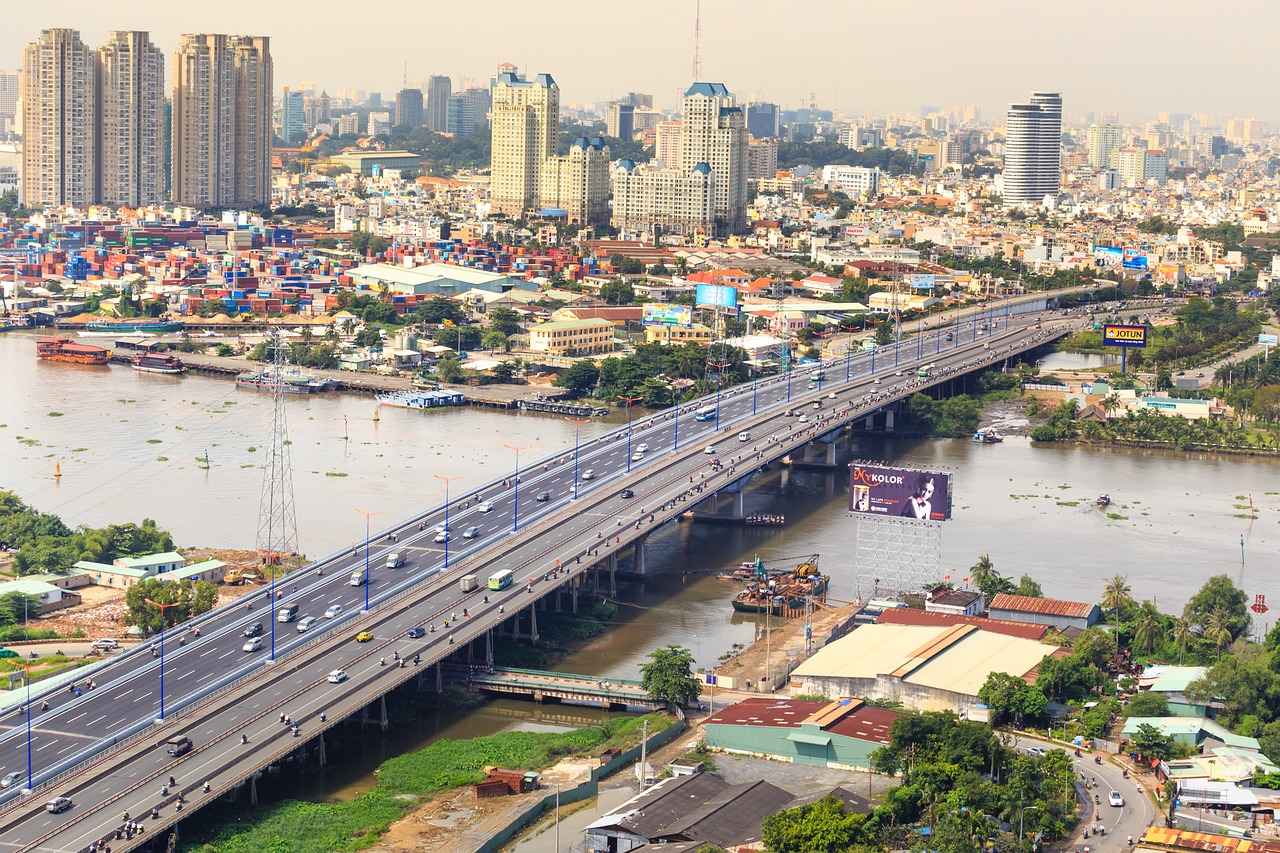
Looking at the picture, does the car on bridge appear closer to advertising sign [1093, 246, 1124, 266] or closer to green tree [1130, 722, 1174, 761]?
green tree [1130, 722, 1174, 761]

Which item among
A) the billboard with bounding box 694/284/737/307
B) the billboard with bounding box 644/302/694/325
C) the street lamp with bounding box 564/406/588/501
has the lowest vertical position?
the street lamp with bounding box 564/406/588/501

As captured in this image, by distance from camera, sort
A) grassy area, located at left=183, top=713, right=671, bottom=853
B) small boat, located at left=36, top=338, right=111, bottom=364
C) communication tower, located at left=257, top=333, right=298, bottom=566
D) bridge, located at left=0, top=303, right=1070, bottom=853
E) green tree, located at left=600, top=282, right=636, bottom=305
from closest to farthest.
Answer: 1. grassy area, located at left=183, top=713, right=671, bottom=853
2. bridge, located at left=0, top=303, right=1070, bottom=853
3. communication tower, located at left=257, top=333, right=298, bottom=566
4. small boat, located at left=36, top=338, right=111, bottom=364
5. green tree, located at left=600, top=282, right=636, bottom=305

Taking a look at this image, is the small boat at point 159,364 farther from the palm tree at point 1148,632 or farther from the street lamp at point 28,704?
the palm tree at point 1148,632

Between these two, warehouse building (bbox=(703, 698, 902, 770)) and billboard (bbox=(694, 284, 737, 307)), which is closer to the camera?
warehouse building (bbox=(703, 698, 902, 770))

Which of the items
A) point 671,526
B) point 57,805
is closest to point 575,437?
point 671,526

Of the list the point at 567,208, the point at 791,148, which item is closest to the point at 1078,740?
the point at 567,208

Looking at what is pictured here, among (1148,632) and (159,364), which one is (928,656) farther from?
(159,364)

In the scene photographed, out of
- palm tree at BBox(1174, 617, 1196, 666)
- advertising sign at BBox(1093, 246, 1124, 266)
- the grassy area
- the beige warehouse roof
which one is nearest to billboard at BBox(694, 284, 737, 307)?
advertising sign at BBox(1093, 246, 1124, 266)
